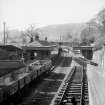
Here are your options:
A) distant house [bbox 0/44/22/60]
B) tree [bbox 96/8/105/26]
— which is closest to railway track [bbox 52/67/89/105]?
distant house [bbox 0/44/22/60]

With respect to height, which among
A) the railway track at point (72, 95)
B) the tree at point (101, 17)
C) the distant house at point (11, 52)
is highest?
the tree at point (101, 17)

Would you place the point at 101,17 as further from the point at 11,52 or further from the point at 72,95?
the point at 72,95

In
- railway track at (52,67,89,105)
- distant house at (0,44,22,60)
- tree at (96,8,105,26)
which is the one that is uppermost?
tree at (96,8,105,26)

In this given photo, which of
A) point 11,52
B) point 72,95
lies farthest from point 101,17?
point 72,95

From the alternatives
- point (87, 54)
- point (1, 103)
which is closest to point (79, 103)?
point (1, 103)

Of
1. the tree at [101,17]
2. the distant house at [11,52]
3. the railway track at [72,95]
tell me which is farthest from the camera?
the tree at [101,17]

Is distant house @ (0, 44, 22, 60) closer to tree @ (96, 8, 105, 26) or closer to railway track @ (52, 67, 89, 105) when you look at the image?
railway track @ (52, 67, 89, 105)

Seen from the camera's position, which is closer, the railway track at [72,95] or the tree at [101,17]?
the railway track at [72,95]

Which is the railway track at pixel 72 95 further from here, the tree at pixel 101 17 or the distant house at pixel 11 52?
the tree at pixel 101 17

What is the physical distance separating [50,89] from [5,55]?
19.9m

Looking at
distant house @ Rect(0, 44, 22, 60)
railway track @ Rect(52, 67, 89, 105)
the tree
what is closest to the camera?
railway track @ Rect(52, 67, 89, 105)

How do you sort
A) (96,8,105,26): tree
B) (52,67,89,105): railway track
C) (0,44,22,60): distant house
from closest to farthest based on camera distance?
(52,67,89,105): railway track → (0,44,22,60): distant house → (96,8,105,26): tree

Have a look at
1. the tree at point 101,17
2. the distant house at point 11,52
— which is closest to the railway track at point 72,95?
the distant house at point 11,52

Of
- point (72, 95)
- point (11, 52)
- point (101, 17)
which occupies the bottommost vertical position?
point (72, 95)
